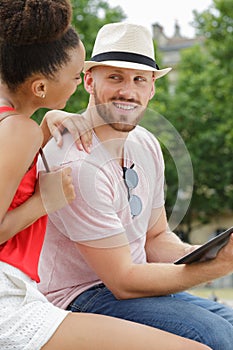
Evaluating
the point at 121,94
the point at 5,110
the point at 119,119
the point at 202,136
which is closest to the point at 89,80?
the point at 121,94

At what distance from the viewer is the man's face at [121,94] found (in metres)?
2.24

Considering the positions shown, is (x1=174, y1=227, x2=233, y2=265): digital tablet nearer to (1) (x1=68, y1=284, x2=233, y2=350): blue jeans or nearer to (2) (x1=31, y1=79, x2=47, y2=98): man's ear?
(1) (x1=68, y1=284, x2=233, y2=350): blue jeans

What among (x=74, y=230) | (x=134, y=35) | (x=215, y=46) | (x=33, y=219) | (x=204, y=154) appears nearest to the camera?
(x=33, y=219)

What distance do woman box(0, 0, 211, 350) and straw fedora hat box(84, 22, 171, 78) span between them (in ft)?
1.43

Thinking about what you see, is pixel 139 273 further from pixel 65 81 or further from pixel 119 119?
pixel 65 81

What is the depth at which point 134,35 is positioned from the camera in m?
2.40

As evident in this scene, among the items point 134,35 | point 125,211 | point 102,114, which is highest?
point 134,35

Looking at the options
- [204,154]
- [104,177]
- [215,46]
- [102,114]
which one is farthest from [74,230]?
Answer: [204,154]

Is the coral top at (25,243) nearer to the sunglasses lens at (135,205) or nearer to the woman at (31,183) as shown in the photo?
the woman at (31,183)

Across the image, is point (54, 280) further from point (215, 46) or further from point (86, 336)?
point (215, 46)

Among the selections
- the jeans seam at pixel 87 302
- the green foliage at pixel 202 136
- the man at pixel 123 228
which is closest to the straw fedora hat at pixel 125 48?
the man at pixel 123 228

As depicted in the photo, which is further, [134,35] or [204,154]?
[204,154]

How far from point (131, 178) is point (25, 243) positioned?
1.71 feet

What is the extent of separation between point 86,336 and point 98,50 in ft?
3.59
